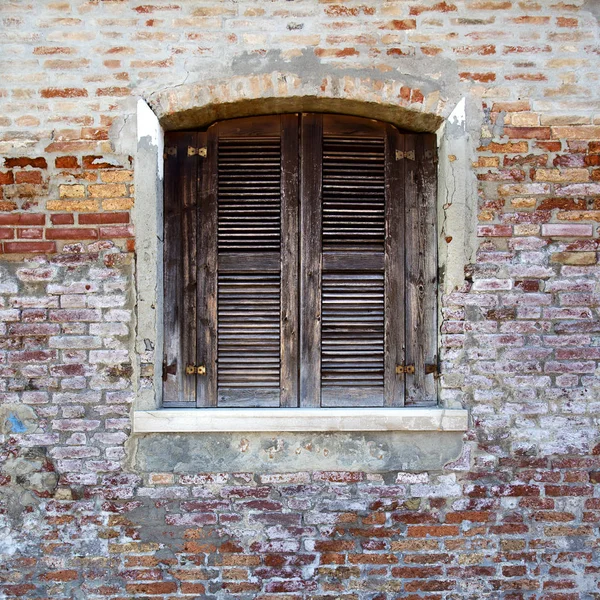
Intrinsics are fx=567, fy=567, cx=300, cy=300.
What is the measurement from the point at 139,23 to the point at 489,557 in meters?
3.31

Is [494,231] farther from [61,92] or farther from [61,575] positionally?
[61,575]

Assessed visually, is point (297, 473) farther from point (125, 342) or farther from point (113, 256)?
point (113, 256)

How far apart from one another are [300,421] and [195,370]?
644mm

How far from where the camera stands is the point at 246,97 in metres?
2.93

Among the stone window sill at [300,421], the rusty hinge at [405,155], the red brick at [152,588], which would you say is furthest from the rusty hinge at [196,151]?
the red brick at [152,588]

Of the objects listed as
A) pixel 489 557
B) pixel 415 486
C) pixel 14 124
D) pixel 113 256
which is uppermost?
pixel 14 124

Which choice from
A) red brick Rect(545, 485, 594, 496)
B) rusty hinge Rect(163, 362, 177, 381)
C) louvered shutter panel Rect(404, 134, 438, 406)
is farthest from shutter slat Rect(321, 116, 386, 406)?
red brick Rect(545, 485, 594, 496)

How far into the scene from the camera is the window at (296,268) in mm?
3115

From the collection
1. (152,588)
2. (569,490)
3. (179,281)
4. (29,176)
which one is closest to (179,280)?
(179,281)

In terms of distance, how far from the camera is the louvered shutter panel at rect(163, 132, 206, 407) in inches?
122

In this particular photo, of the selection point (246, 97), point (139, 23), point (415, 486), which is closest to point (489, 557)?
point (415, 486)

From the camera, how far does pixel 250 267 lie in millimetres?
3129

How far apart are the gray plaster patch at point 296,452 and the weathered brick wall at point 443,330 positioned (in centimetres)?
6

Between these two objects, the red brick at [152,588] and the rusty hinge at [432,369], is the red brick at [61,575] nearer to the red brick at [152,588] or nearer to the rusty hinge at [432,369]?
the red brick at [152,588]
